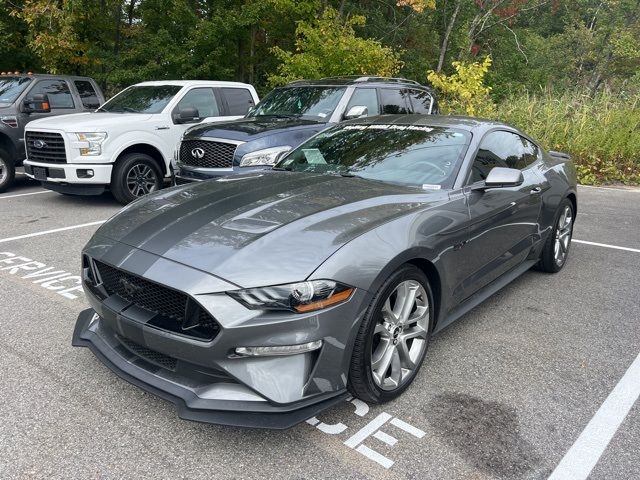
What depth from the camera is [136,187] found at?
8164 millimetres

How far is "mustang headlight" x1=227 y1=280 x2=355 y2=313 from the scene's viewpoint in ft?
7.98

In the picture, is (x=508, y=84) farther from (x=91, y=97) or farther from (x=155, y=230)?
(x=155, y=230)

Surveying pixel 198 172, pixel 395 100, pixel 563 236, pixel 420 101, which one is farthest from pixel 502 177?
pixel 420 101

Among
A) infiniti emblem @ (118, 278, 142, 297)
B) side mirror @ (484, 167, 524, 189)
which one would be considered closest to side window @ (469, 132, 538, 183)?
side mirror @ (484, 167, 524, 189)

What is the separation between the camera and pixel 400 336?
9.86 ft

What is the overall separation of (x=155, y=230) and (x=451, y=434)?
75.3 inches

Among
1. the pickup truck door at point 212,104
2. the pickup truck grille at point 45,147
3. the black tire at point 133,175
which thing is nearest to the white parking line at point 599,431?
the black tire at point 133,175

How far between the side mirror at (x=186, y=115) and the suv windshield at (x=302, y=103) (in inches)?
33.8

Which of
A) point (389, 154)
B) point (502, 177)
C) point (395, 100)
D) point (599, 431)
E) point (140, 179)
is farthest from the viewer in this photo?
point (395, 100)

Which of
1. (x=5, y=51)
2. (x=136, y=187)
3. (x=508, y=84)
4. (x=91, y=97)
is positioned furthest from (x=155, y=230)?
(x=508, y=84)

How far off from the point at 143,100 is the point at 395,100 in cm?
413

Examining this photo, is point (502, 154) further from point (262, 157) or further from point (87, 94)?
point (87, 94)

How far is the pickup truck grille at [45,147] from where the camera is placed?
7.59m

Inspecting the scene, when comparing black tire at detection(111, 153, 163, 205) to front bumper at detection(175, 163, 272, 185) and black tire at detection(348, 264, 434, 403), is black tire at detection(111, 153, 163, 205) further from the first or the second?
black tire at detection(348, 264, 434, 403)
